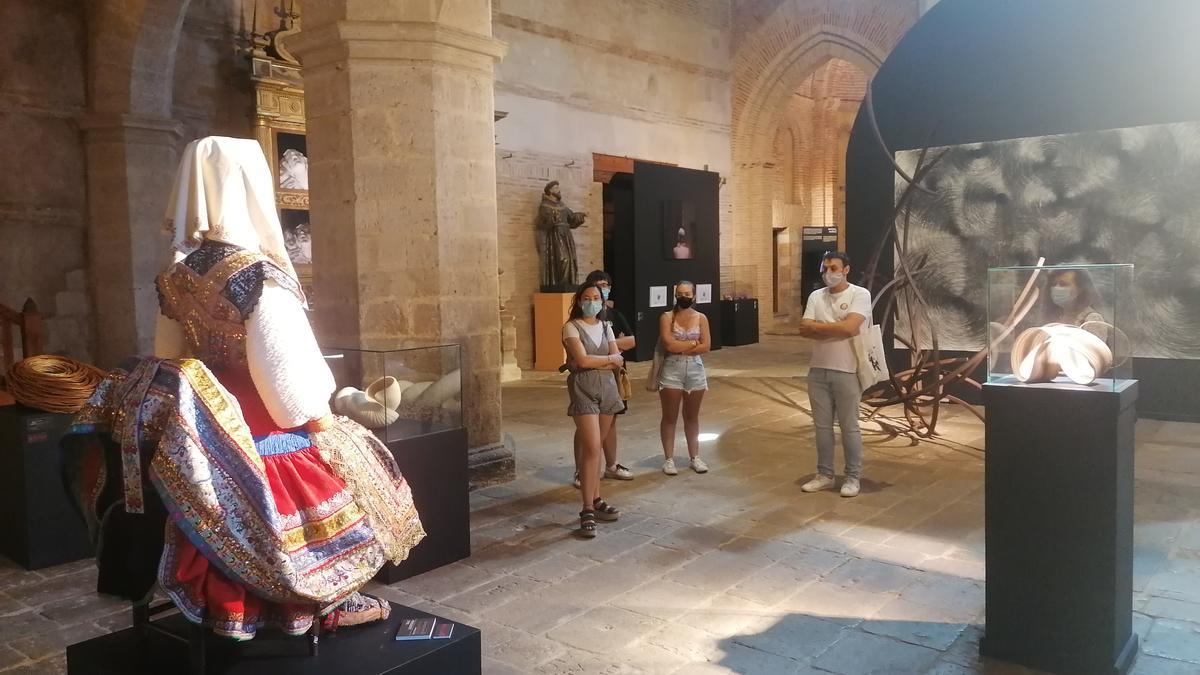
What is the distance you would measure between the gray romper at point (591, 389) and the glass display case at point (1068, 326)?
2316 mm

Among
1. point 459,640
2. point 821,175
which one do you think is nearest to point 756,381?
point 459,640

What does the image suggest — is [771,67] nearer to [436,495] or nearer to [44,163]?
[44,163]

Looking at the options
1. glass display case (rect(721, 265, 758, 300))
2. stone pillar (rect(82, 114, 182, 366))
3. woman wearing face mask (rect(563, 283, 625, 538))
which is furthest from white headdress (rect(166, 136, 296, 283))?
glass display case (rect(721, 265, 758, 300))

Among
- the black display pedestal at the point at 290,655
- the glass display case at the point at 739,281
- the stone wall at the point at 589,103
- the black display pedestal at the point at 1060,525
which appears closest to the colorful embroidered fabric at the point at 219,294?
the black display pedestal at the point at 290,655

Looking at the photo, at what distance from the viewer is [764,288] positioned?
18.6 m

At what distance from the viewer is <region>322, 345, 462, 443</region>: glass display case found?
13.5ft

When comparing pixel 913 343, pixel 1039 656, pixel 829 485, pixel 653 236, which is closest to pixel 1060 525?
pixel 1039 656

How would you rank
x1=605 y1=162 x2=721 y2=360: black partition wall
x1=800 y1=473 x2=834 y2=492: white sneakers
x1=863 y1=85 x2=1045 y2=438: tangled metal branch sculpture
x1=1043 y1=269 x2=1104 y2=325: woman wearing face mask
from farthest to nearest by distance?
x1=605 y1=162 x2=721 y2=360: black partition wall < x1=863 y1=85 x2=1045 y2=438: tangled metal branch sculpture < x1=800 y1=473 x2=834 y2=492: white sneakers < x1=1043 y1=269 x2=1104 y2=325: woman wearing face mask

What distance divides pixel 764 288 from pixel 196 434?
55.9ft

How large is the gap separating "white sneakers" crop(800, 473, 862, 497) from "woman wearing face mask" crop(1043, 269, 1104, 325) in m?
2.75

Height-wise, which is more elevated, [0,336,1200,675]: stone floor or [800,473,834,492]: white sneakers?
[800,473,834,492]: white sneakers

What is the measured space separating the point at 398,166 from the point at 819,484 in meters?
3.45

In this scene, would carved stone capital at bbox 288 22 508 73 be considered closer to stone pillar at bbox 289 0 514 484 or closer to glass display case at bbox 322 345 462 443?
stone pillar at bbox 289 0 514 484

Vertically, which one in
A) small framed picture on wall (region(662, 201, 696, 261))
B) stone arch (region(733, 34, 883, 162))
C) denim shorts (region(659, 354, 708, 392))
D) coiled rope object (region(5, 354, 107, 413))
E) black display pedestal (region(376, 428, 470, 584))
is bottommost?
black display pedestal (region(376, 428, 470, 584))
